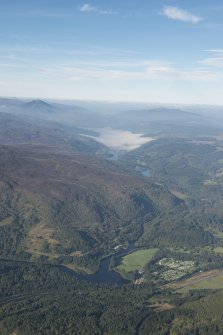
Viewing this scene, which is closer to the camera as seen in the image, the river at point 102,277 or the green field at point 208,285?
the green field at point 208,285

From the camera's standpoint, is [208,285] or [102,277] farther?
[102,277]

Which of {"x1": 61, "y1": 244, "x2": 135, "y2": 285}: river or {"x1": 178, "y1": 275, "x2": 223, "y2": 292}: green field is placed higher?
{"x1": 178, "y1": 275, "x2": 223, "y2": 292}: green field

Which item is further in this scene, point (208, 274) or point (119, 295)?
point (208, 274)

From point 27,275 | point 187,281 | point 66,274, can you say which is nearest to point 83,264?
point 66,274

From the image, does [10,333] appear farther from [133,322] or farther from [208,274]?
[208,274]

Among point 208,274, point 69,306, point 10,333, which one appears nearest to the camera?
point 10,333

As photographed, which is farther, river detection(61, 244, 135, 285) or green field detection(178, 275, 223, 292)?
river detection(61, 244, 135, 285)

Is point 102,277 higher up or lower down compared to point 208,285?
lower down

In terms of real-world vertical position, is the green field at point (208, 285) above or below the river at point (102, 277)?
above
